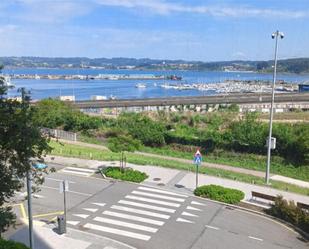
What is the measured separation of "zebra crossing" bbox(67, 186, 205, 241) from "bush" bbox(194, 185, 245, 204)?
3.39 ft

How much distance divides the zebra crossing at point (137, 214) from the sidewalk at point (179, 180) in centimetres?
213

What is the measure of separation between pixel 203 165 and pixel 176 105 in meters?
50.7

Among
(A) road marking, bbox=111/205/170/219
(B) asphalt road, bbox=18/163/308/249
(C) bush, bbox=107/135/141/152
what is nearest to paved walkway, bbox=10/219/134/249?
(B) asphalt road, bbox=18/163/308/249

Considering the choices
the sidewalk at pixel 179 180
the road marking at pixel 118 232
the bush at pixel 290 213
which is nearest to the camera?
the road marking at pixel 118 232

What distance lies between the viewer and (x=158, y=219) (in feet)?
68.5

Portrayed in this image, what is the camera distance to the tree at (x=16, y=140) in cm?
1095

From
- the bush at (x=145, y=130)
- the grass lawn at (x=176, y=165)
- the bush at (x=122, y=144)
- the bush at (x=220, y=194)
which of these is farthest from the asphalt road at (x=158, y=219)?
the bush at (x=145, y=130)

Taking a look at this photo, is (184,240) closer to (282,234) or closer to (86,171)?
(282,234)

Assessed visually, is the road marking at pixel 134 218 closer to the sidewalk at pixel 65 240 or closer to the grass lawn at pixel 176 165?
the sidewalk at pixel 65 240

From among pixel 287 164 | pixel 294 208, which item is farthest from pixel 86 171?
pixel 287 164

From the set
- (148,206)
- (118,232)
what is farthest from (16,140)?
(148,206)

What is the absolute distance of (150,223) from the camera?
20.3 m

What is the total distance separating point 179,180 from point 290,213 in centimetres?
936

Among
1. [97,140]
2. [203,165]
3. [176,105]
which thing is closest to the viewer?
[203,165]
